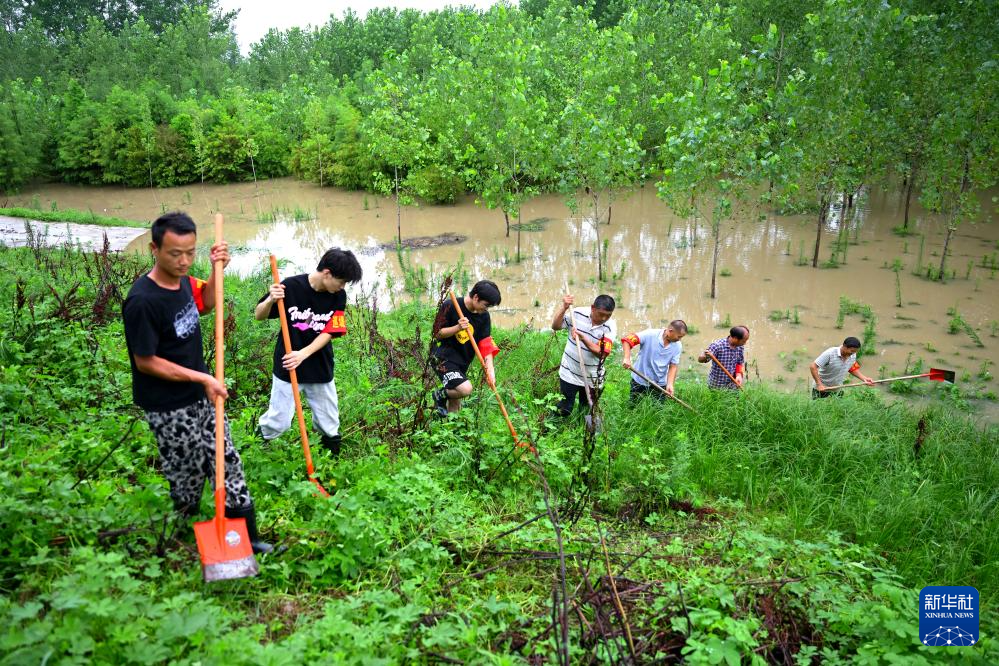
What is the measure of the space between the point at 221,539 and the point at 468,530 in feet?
4.29

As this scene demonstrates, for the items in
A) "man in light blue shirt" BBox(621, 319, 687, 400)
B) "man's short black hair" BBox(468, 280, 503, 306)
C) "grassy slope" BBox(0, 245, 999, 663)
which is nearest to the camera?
"grassy slope" BBox(0, 245, 999, 663)

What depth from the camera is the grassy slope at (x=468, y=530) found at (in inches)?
105

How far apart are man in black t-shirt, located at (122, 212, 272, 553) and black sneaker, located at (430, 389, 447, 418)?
6.61 ft

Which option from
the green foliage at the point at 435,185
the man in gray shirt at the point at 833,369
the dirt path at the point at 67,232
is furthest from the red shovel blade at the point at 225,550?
the green foliage at the point at 435,185

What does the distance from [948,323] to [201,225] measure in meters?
17.4

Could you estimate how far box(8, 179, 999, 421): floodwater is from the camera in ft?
34.1

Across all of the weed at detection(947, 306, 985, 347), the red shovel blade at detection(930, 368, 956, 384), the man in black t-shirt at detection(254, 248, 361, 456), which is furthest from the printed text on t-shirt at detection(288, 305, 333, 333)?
the weed at detection(947, 306, 985, 347)

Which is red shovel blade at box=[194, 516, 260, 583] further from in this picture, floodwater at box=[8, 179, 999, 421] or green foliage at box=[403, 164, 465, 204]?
green foliage at box=[403, 164, 465, 204]

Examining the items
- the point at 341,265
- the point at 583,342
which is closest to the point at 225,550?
the point at 341,265

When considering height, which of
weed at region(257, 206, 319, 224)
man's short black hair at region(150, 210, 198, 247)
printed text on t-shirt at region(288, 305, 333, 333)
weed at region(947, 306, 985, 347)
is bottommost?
weed at region(947, 306, 985, 347)

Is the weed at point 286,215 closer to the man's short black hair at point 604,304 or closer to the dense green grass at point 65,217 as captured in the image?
the dense green grass at point 65,217

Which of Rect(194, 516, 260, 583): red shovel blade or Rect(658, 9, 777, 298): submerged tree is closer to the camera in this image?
Rect(194, 516, 260, 583): red shovel blade

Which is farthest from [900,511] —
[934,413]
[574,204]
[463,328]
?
[574,204]

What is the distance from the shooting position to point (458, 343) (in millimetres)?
5199
